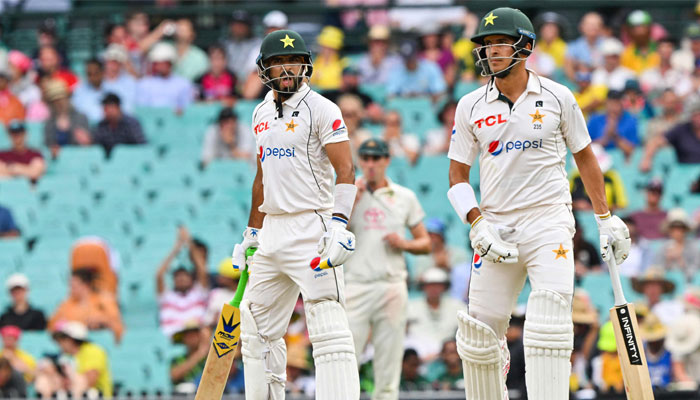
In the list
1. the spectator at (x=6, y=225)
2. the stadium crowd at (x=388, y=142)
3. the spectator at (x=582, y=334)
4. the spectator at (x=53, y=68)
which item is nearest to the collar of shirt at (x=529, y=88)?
the stadium crowd at (x=388, y=142)

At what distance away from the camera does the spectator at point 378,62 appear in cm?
1477

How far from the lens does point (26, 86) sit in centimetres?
1502

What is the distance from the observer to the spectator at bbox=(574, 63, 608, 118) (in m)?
14.1

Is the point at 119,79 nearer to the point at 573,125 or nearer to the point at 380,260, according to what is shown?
the point at 380,260

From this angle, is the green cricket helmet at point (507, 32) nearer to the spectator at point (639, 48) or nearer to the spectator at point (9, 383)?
the spectator at point (9, 383)

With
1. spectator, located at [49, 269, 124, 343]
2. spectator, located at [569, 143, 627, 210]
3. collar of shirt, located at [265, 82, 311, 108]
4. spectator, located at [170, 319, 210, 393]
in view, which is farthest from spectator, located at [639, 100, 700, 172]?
collar of shirt, located at [265, 82, 311, 108]

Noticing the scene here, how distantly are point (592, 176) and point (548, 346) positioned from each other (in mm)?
1010

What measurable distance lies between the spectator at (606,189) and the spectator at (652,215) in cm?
22

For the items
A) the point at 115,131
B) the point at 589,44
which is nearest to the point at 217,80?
the point at 115,131

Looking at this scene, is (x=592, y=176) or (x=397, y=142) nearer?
(x=592, y=176)

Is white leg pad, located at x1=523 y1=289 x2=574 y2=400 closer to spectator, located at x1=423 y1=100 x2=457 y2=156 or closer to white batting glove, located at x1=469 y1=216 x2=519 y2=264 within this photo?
white batting glove, located at x1=469 y1=216 x2=519 y2=264

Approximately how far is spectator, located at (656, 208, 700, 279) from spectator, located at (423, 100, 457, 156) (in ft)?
8.61

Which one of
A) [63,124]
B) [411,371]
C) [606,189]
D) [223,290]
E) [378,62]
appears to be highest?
[378,62]

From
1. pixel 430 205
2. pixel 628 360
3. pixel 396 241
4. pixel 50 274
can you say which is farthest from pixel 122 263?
pixel 628 360
